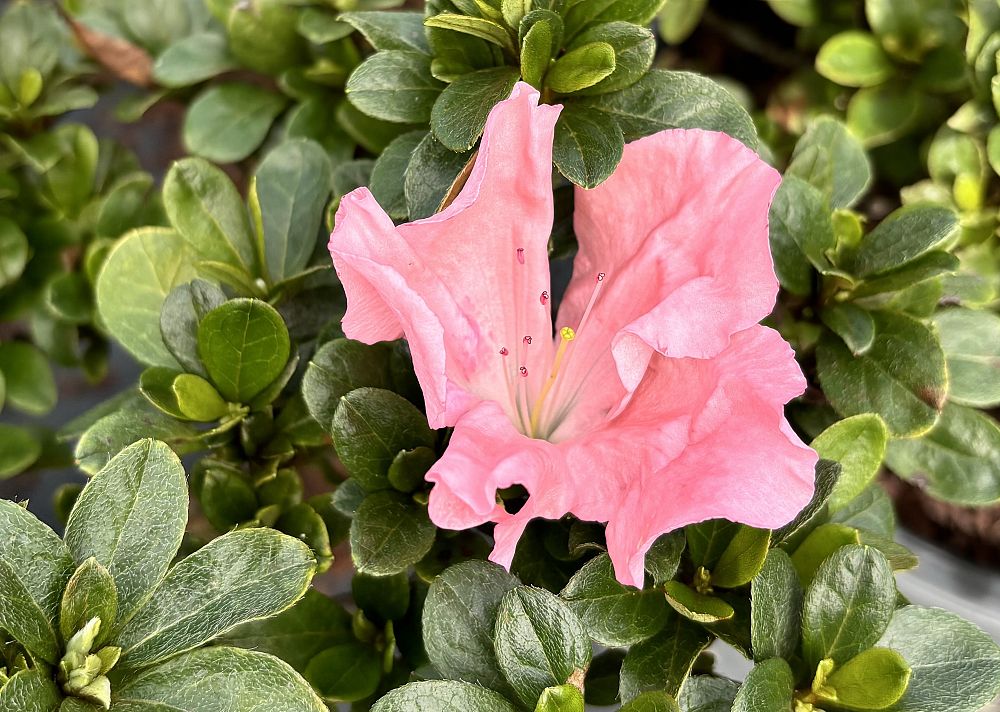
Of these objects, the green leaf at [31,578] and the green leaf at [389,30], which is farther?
the green leaf at [389,30]

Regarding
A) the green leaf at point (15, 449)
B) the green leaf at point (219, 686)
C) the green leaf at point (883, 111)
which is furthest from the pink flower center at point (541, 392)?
the green leaf at point (883, 111)

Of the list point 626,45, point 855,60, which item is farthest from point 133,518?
point 855,60

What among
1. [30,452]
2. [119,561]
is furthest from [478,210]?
[30,452]

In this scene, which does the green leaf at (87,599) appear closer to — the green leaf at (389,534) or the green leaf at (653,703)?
the green leaf at (389,534)

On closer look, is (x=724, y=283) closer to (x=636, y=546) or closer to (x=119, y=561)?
(x=636, y=546)

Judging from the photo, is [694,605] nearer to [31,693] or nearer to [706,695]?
[706,695]

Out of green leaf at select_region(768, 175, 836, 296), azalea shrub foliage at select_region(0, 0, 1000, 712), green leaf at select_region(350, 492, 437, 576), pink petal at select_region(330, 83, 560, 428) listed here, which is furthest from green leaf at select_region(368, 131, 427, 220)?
green leaf at select_region(768, 175, 836, 296)
